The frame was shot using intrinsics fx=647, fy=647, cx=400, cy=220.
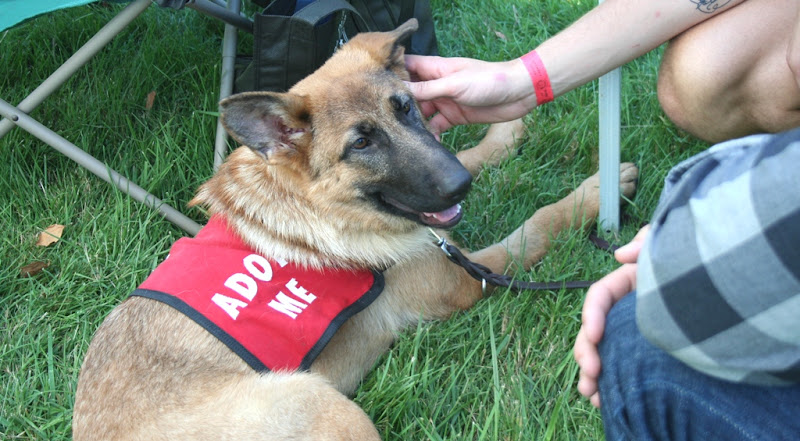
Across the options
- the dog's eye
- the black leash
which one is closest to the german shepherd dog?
the dog's eye

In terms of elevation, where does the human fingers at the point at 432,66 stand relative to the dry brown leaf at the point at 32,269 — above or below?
above

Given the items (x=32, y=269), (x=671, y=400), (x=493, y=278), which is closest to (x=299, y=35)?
(x=493, y=278)

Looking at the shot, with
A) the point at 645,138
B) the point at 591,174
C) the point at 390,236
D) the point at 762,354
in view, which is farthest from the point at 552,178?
the point at 762,354

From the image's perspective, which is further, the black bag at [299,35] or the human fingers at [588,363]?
the black bag at [299,35]

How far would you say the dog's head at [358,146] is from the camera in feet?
7.89

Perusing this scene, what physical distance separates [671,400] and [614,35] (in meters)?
1.76

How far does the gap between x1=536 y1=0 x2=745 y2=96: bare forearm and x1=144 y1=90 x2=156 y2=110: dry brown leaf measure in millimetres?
2411

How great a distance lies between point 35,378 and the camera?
272cm

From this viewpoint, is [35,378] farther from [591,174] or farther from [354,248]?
[591,174]

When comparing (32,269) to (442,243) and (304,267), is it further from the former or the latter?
(442,243)

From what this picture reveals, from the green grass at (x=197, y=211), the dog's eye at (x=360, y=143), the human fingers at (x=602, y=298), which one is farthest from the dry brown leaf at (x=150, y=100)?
the human fingers at (x=602, y=298)

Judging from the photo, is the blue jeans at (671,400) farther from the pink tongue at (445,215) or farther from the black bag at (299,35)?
the black bag at (299,35)

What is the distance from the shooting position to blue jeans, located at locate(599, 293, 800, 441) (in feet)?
4.28

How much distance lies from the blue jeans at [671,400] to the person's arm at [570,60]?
145 centimetres
